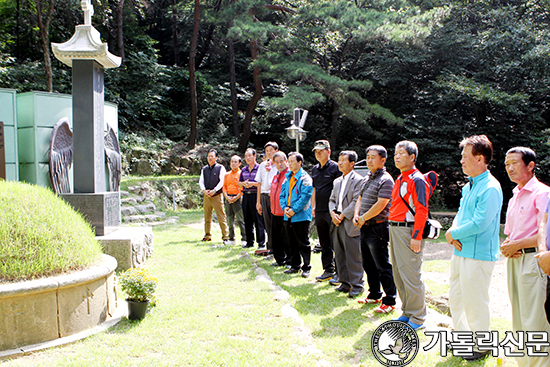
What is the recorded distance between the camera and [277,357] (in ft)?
9.73

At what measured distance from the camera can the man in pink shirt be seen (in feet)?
8.82

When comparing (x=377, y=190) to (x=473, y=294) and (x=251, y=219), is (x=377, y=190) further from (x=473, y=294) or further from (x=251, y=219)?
(x=251, y=219)

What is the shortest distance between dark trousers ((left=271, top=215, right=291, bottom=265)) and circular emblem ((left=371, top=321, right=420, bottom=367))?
3018mm

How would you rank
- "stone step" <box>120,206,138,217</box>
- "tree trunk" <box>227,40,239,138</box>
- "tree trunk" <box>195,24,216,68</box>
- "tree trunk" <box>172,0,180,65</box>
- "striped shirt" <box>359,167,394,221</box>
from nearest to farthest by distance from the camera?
"striped shirt" <box>359,167,394,221</box>, "stone step" <box>120,206,138,217</box>, "tree trunk" <box>227,40,239,138</box>, "tree trunk" <box>195,24,216,68</box>, "tree trunk" <box>172,0,180,65</box>

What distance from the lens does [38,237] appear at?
338cm

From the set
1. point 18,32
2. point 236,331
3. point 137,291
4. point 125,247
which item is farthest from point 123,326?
point 18,32

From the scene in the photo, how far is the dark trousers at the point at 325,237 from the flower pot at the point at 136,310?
8.60ft

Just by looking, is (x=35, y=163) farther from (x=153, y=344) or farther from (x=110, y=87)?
(x=110, y=87)

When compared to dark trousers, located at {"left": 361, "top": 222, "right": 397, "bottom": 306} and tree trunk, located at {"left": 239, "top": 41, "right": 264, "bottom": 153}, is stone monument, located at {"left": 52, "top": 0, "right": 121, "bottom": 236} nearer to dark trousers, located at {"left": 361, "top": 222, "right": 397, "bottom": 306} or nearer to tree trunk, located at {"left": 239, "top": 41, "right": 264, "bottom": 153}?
dark trousers, located at {"left": 361, "top": 222, "right": 397, "bottom": 306}

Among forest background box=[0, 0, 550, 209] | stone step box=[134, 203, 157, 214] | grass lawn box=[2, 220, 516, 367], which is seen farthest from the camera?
forest background box=[0, 0, 550, 209]

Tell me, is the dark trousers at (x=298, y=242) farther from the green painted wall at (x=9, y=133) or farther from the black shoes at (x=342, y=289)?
the green painted wall at (x=9, y=133)

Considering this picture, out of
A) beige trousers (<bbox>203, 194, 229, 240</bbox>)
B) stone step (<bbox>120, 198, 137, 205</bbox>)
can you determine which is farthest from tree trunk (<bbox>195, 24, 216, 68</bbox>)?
beige trousers (<bbox>203, 194, 229, 240</bbox>)

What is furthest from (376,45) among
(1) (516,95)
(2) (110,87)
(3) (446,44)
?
(2) (110,87)

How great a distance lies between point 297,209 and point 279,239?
97 centimetres
